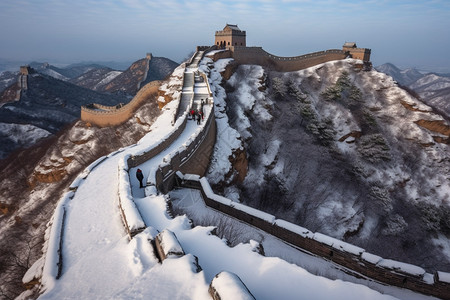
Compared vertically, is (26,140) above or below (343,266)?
below

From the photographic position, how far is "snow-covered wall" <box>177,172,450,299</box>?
7305mm

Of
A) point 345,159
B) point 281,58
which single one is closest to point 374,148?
point 345,159

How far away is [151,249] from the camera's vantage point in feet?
18.9

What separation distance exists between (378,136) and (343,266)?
2389 cm

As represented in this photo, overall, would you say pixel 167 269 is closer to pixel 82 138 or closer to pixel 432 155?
pixel 82 138

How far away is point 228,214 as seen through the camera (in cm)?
1097

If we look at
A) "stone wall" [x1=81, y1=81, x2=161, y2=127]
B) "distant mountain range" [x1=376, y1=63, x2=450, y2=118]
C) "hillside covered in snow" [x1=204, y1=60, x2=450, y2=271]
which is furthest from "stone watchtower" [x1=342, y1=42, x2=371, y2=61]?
"stone wall" [x1=81, y1=81, x2=161, y2=127]

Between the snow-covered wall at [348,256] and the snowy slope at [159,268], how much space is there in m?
3.51

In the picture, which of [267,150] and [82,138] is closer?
[267,150]

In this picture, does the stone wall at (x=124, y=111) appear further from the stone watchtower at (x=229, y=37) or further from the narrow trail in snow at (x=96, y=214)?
the narrow trail in snow at (x=96, y=214)

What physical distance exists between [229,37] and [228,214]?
3316 cm

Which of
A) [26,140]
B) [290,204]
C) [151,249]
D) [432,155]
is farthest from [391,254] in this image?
[26,140]

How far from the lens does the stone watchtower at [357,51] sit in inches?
1521

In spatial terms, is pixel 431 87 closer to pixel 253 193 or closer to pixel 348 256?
pixel 253 193
